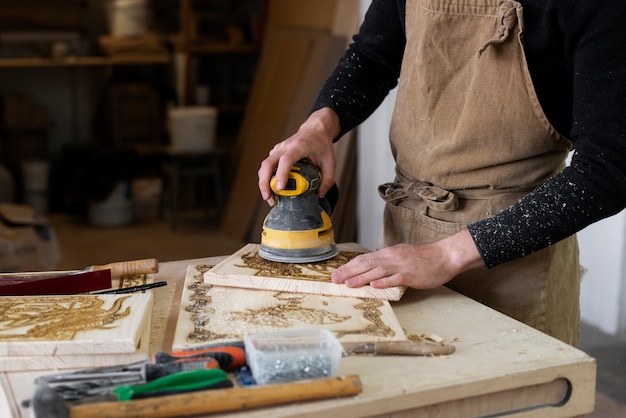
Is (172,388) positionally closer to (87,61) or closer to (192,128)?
(192,128)

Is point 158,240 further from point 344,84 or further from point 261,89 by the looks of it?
point 344,84

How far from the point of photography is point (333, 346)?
4.22 feet

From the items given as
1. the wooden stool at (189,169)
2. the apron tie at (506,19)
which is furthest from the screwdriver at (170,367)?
the wooden stool at (189,169)

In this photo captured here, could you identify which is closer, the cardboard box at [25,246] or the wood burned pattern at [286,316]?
the wood burned pattern at [286,316]

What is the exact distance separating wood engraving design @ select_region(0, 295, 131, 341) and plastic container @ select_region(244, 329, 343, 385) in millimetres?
Answer: 317

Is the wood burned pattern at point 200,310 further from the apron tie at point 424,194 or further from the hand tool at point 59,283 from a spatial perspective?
the apron tie at point 424,194

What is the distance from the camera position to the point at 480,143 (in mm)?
1839

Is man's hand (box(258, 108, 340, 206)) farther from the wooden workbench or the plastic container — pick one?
the plastic container

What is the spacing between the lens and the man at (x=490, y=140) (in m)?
1.59

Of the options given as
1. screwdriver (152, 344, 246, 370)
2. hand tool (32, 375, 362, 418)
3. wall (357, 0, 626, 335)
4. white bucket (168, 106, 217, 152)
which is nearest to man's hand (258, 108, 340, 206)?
screwdriver (152, 344, 246, 370)

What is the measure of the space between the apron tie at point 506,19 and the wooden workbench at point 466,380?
2.03ft

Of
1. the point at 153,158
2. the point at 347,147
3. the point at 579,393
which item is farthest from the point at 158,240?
the point at 579,393

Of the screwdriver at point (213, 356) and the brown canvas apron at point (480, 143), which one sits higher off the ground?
the brown canvas apron at point (480, 143)

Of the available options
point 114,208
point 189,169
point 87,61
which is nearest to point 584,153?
point 189,169
